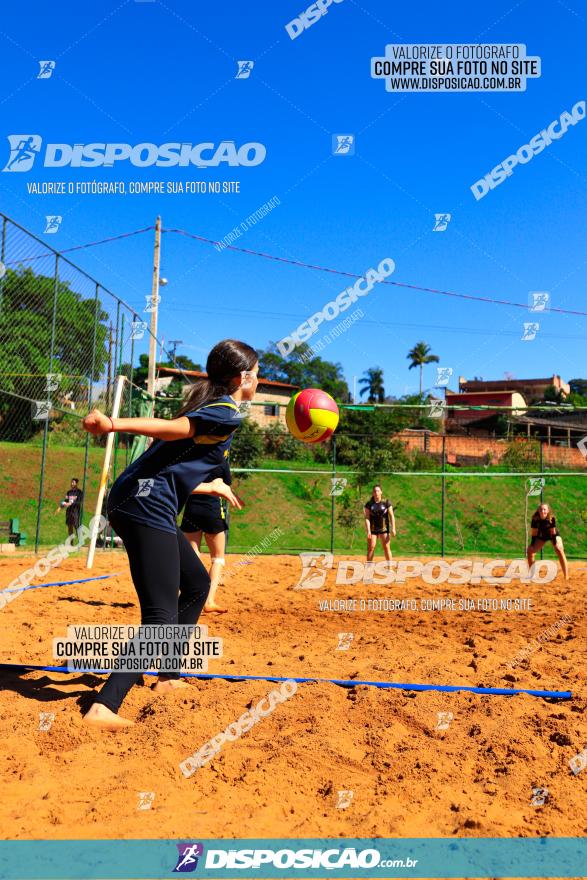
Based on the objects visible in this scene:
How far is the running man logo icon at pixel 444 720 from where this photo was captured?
11.1 feet

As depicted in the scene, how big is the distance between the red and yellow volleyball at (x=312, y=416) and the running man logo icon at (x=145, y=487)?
2.83m

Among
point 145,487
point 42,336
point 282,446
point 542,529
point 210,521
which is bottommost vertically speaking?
point 542,529

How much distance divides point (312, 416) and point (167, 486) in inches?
112

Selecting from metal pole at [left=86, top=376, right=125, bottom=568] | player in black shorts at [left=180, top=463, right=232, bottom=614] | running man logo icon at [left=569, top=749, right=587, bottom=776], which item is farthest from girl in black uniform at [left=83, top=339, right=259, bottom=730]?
metal pole at [left=86, top=376, right=125, bottom=568]

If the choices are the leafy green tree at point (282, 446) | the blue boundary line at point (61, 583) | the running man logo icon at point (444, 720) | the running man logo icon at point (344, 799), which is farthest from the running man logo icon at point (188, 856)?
the leafy green tree at point (282, 446)

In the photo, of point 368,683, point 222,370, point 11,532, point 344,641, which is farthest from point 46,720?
point 11,532

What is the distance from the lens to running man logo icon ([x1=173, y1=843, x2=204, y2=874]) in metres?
2.16

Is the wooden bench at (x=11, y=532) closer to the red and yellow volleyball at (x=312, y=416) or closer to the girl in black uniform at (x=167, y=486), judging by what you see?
the red and yellow volleyball at (x=312, y=416)

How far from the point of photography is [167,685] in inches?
150

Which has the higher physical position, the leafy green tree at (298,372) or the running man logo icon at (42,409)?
the leafy green tree at (298,372)

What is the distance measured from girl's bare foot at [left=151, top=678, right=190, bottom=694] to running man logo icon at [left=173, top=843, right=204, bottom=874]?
1554 mm

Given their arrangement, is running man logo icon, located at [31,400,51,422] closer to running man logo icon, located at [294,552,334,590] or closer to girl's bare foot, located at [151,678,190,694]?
running man logo icon, located at [294,552,334,590]

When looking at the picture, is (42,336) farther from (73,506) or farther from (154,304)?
(154,304)

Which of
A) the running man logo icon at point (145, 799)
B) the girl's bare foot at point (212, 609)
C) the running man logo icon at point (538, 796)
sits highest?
the running man logo icon at point (538, 796)
